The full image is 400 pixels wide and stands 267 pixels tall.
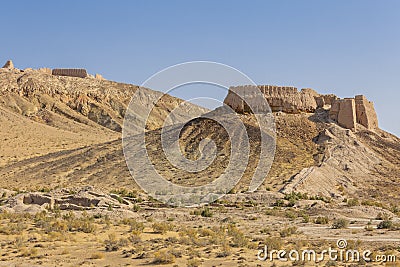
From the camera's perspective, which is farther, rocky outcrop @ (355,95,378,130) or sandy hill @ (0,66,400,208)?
rocky outcrop @ (355,95,378,130)

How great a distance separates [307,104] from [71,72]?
60.3 m

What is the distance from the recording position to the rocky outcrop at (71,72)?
9338cm

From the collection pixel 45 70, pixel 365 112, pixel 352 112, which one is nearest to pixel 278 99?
pixel 352 112

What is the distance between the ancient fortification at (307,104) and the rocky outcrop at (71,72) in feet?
184

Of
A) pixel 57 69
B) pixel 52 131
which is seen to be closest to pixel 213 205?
pixel 52 131

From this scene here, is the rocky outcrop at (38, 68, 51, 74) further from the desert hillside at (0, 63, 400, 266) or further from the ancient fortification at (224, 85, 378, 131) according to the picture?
the ancient fortification at (224, 85, 378, 131)

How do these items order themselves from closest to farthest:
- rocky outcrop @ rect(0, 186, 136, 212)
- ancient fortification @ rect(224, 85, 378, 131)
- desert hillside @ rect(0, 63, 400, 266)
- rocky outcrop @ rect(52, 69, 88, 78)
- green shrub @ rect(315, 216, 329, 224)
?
desert hillside @ rect(0, 63, 400, 266)
green shrub @ rect(315, 216, 329, 224)
rocky outcrop @ rect(0, 186, 136, 212)
ancient fortification @ rect(224, 85, 378, 131)
rocky outcrop @ rect(52, 69, 88, 78)

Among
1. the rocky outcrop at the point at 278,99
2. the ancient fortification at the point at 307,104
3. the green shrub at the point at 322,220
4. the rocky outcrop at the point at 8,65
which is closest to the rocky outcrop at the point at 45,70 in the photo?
the rocky outcrop at the point at 8,65

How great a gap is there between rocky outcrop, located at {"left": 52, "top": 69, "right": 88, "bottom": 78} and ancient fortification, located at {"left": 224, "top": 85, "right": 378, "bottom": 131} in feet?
184

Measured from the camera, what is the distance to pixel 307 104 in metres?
44.1

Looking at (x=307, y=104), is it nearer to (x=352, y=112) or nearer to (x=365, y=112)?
(x=352, y=112)

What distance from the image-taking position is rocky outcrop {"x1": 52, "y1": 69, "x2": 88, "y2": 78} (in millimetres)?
93375

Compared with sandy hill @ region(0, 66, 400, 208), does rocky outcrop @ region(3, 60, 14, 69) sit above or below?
above

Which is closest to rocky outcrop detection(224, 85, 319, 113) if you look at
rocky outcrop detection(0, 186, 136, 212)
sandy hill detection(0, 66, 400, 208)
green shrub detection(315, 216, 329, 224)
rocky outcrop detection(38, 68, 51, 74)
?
sandy hill detection(0, 66, 400, 208)
